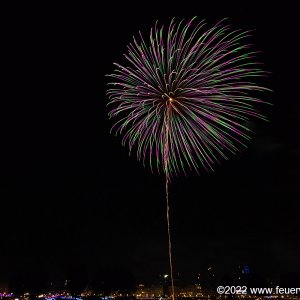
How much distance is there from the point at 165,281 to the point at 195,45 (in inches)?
5199

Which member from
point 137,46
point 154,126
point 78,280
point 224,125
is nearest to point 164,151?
point 154,126

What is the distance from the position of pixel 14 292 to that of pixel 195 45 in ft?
442

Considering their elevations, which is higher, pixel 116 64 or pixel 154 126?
pixel 116 64

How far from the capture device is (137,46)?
77.8 ft

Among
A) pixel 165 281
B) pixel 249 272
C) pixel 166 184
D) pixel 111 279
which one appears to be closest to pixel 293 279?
pixel 249 272

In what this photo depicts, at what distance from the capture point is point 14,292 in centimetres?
14038

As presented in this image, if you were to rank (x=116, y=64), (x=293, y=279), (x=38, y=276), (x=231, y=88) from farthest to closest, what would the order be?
(x=38, y=276), (x=293, y=279), (x=116, y=64), (x=231, y=88)

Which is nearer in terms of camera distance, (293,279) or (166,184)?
(166,184)

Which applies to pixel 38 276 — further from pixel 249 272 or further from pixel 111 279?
pixel 249 272

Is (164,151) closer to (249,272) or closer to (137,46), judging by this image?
(137,46)

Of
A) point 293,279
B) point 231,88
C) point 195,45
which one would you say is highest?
point 195,45

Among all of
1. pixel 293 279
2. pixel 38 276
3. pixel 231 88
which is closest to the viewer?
pixel 231 88

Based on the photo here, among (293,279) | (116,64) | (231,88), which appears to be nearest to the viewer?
(231,88)

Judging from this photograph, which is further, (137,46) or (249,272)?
(249,272)
